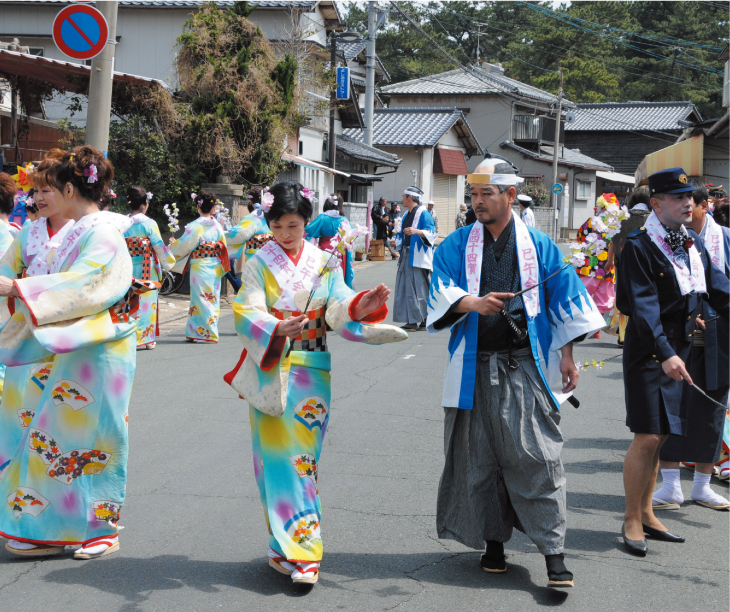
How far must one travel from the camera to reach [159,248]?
32.3ft

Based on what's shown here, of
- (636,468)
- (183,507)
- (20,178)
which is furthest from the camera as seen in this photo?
(20,178)

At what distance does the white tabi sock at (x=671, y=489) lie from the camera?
5020 millimetres

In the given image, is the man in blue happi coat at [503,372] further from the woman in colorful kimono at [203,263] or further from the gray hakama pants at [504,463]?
the woman in colorful kimono at [203,263]

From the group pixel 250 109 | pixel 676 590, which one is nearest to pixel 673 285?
pixel 676 590

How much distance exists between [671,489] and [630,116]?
152 feet

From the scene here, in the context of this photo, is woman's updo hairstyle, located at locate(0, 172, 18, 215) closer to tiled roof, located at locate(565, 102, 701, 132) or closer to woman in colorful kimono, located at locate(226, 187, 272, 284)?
woman in colorful kimono, located at locate(226, 187, 272, 284)

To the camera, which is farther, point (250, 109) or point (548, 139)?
point (548, 139)

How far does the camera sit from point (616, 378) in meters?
9.27

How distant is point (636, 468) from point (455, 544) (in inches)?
41.3

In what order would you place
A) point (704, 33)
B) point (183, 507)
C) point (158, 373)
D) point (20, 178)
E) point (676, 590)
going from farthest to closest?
point (704, 33) < point (158, 373) < point (20, 178) < point (183, 507) < point (676, 590)

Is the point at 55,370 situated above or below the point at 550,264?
below

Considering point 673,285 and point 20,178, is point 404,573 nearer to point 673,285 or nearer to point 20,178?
point 673,285

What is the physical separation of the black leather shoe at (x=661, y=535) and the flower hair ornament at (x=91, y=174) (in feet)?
11.4

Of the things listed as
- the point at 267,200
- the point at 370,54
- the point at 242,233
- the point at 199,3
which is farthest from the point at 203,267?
the point at 370,54
